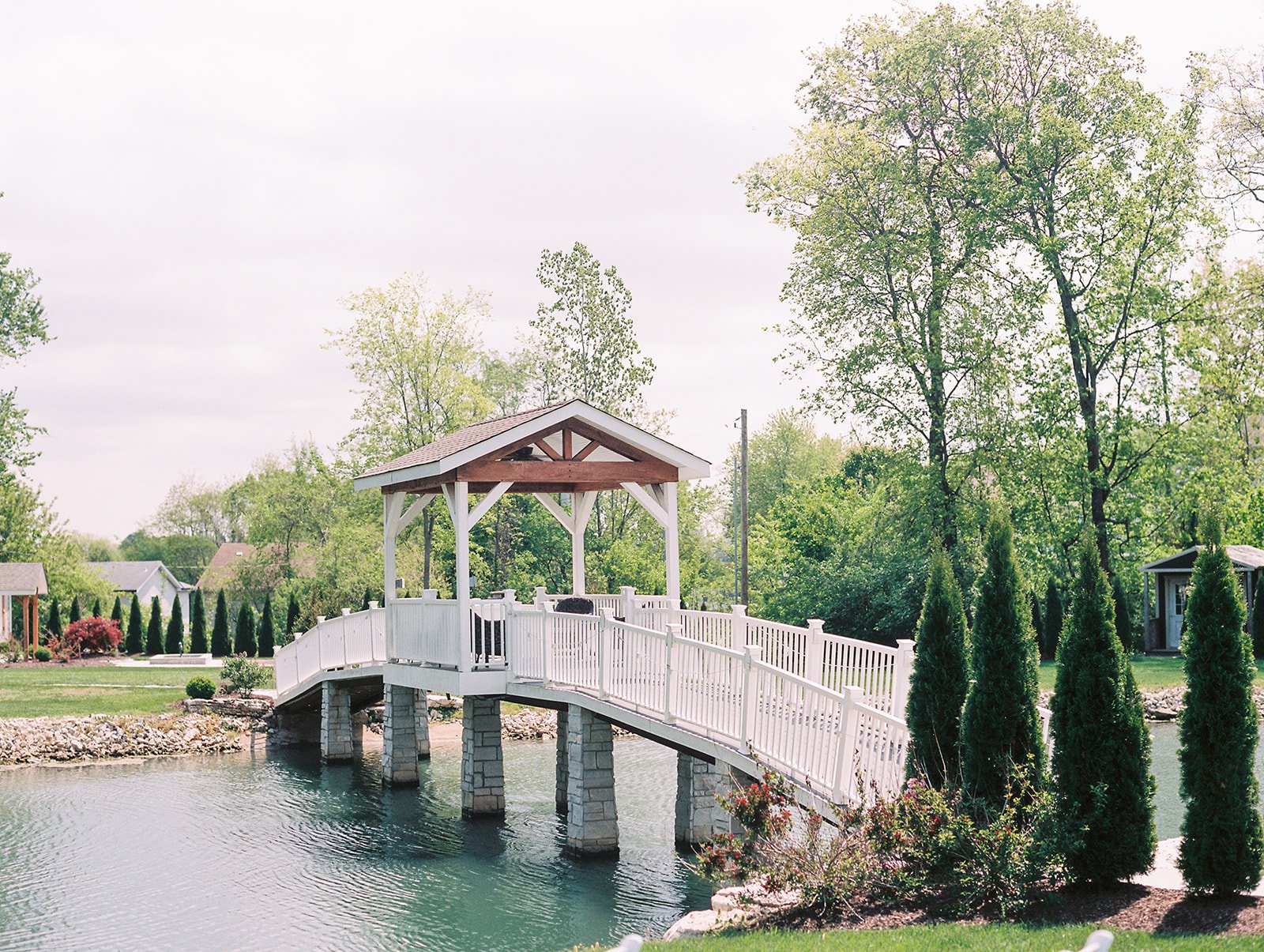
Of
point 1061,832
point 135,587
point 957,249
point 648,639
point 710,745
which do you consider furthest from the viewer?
point 135,587

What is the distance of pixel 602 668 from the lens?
14289 mm

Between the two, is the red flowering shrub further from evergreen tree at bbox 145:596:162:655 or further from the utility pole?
the utility pole

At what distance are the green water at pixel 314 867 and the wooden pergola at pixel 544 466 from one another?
3.25m

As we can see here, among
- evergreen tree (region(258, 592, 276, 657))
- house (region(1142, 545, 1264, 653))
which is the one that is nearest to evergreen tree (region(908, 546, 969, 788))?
house (region(1142, 545, 1264, 653))

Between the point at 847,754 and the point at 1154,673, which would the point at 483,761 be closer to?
the point at 847,754

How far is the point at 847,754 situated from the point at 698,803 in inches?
196

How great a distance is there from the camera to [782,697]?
36.4 feet

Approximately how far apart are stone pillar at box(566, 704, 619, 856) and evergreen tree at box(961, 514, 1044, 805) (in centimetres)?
652

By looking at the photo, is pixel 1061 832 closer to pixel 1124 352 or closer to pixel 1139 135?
pixel 1124 352

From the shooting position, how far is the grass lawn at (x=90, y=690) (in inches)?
1029

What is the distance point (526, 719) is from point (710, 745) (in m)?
15.3

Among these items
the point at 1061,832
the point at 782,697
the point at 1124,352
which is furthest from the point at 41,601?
the point at 1061,832


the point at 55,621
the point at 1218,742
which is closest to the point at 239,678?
the point at 55,621

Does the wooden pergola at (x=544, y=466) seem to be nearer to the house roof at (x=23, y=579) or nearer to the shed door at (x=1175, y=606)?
the shed door at (x=1175, y=606)
